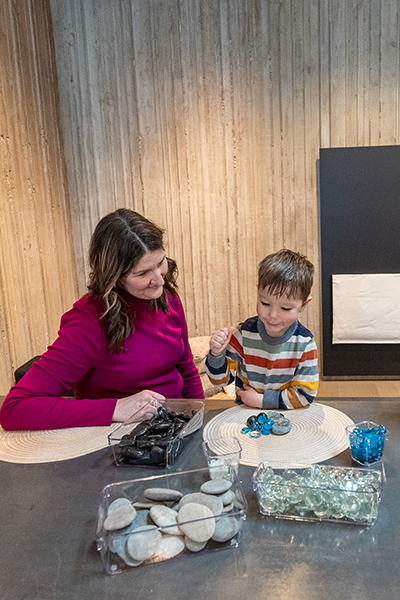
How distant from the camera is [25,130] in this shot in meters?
3.16

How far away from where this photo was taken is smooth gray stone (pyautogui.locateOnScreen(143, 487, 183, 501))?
911 millimetres

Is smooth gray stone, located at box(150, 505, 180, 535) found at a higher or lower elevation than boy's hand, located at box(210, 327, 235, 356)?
lower

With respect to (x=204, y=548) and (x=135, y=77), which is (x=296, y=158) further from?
(x=204, y=548)

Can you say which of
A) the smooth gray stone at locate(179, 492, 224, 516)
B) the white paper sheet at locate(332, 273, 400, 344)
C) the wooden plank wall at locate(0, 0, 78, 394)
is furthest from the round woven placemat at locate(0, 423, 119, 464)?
the white paper sheet at locate(332, 273, 400, 344)

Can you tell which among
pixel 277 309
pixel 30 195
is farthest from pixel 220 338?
pixel 30 195

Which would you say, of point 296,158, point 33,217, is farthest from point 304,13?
point 33,217

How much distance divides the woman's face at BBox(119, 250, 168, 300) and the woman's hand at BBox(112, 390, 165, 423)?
346 mm

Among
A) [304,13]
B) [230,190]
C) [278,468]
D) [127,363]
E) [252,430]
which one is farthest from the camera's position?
[230,190]

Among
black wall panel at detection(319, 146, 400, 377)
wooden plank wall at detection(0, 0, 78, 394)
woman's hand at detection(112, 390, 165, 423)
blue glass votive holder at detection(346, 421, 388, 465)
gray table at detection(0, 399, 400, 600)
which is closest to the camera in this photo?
gray table at detection(0, 399, 400, 600)

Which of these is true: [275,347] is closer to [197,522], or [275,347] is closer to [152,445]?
[152,445]

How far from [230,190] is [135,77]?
1.18 m

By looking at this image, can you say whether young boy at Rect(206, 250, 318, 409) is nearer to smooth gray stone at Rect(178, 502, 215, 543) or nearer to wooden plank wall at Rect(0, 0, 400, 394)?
smooth gray stone at Rect(178, 502, 215, 543)

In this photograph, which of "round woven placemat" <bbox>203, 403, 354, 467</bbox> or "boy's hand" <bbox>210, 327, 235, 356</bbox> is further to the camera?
"boy's hand" <bbox>210, 327, 235, 356</bbox>

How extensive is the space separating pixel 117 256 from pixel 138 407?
0.48 m
